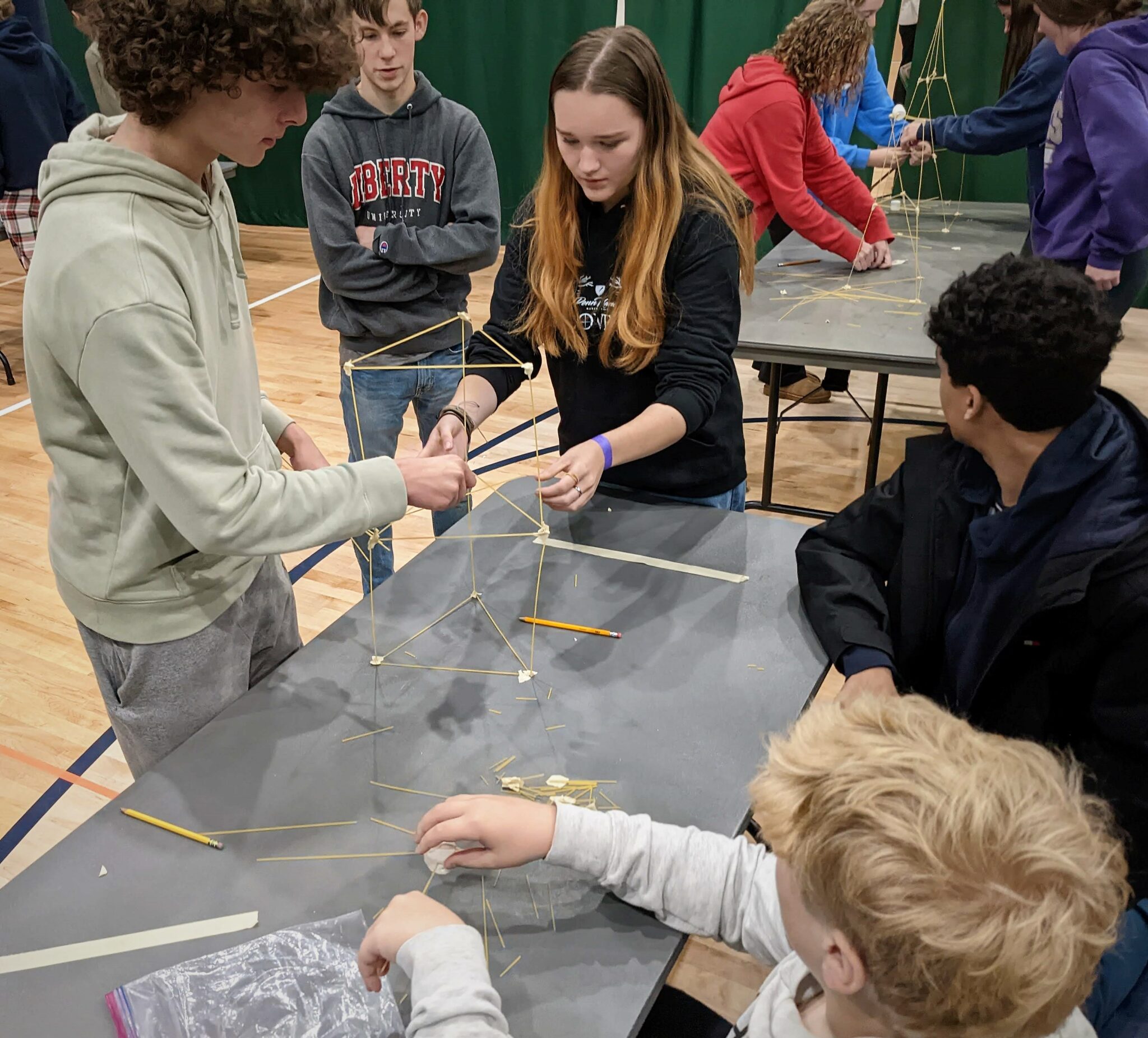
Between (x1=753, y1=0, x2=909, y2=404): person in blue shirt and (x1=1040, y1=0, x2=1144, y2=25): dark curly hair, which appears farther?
(x1=753, y1=0, x2=909, y2=404): person in blue shirt

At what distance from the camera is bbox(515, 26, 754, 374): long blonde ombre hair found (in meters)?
1.62

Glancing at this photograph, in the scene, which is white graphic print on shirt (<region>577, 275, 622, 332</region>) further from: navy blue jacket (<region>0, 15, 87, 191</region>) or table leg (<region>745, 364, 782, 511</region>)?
navy blue jacket (<region>0, 15, 87, 191</region>)

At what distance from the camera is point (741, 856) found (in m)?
1.08

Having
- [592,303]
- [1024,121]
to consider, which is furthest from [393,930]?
[1024,121]

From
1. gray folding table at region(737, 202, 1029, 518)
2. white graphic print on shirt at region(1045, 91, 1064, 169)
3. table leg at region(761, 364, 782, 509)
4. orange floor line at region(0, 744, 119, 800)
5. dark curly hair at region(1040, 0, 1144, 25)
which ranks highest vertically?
dark curly hair at region(1040, 0, 1144, 25)

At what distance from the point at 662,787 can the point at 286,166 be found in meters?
6.68

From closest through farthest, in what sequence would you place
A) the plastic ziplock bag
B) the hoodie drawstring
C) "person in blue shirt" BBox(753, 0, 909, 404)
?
1. the plastic ziplock bag
2. the hoodie drawstring
3. "person in blue shirt" BBox(753, 0, 909, 404)

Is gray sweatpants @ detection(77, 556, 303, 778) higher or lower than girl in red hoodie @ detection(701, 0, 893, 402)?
lower

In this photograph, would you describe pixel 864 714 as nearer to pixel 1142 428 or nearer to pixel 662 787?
pixel 662 787

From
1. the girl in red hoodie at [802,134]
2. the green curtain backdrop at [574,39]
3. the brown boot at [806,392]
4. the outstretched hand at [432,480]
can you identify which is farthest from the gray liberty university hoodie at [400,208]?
the green curtain backdrop at [574,39]

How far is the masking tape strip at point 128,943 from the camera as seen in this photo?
0.99m

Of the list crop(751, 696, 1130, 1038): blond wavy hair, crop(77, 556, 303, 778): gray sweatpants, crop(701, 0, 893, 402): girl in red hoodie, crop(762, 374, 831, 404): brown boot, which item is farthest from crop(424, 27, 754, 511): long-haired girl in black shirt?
crop(762, 374, 831, 404): brown boot

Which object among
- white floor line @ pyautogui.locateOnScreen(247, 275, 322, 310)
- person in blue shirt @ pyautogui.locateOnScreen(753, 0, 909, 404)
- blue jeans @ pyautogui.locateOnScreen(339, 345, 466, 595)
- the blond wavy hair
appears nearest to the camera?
the blond wavy hair

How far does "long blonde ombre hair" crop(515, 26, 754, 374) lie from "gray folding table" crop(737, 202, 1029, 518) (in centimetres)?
96
